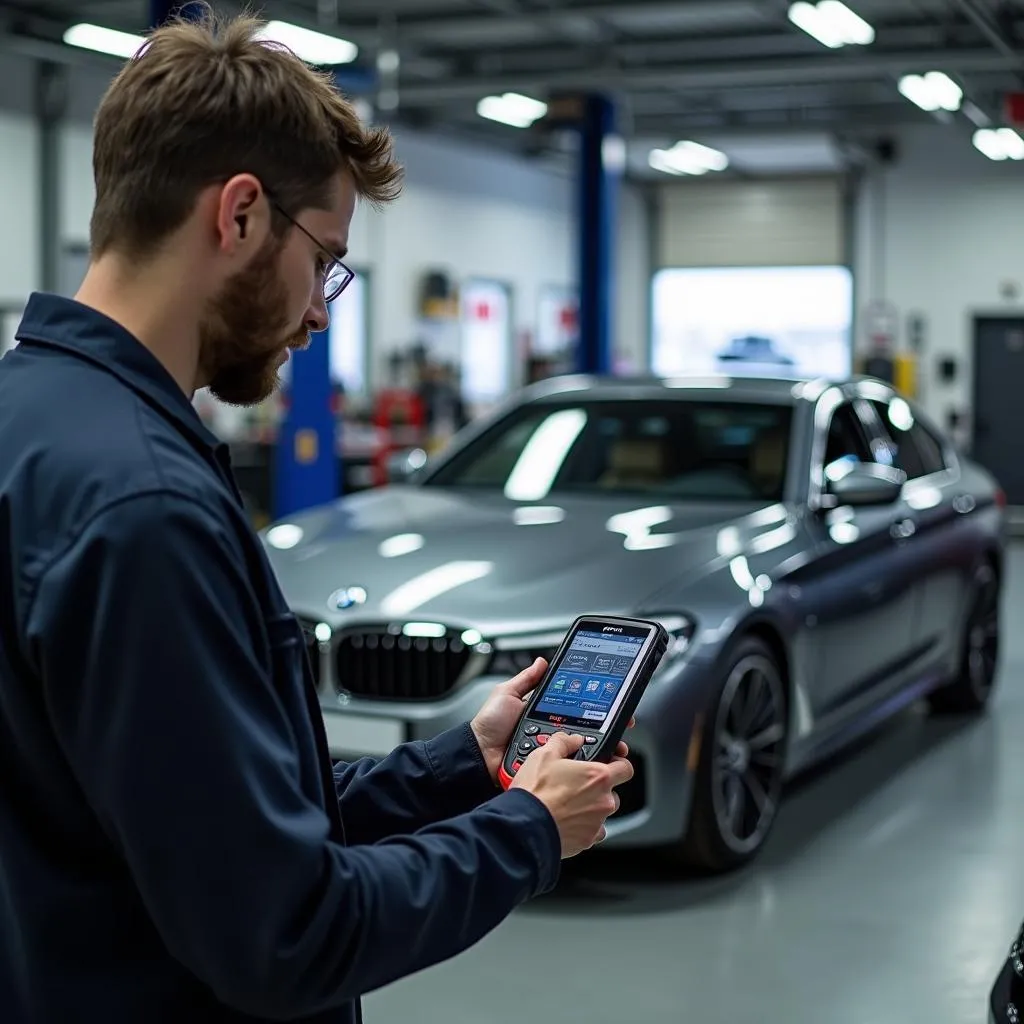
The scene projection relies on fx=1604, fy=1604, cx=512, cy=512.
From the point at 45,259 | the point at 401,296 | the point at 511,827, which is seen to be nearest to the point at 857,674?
the point at 511,827

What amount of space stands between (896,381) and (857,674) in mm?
13079

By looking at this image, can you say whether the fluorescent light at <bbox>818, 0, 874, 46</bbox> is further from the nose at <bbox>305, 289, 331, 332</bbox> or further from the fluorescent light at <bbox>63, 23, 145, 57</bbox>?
the nose at <bbox>305, 289, 331, 332</bbox>

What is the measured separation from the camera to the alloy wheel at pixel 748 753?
168 inches

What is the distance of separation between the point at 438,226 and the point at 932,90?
242 inches

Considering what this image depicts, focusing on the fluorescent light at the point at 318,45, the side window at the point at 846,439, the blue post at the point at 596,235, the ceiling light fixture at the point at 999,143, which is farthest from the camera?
the ceiling light fixture at the point at 999,143

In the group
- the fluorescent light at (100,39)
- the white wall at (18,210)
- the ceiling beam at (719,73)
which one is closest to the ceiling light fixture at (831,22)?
the ceiling beam at (719,73)

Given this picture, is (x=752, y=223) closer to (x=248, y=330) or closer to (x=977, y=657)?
(x=977, y=657)

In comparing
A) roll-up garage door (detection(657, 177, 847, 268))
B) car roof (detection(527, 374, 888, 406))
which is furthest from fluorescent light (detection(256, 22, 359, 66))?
roll-up garage door (detection(657, 177, 847, 268))

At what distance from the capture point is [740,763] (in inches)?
172

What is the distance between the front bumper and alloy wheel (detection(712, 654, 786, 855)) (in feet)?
0.45

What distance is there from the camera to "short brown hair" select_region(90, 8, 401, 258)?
1.21 m

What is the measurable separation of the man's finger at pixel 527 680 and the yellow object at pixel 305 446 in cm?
807

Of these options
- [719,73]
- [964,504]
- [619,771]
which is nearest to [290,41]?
[719,73]

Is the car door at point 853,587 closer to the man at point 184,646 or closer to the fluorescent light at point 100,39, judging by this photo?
the man at point 184,646
